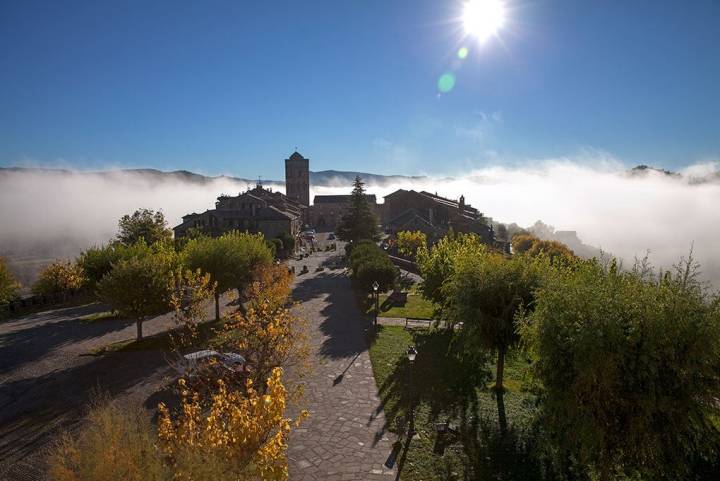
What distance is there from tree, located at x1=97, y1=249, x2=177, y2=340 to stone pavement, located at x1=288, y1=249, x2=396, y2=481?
347 inches

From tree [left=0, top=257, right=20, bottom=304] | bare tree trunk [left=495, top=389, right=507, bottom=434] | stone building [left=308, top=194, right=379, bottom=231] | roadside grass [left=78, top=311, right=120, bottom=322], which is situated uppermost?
stone building [left=308, top=194, right=379, bottom=231]

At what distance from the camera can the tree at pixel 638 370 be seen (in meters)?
8.54

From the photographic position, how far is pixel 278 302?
72.2 feet

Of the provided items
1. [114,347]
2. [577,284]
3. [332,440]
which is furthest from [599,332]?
[114,347]

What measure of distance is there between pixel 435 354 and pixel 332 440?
9.51 m

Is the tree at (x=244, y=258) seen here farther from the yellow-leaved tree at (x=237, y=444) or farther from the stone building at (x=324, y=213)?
the stone building at (x=324, y=213)

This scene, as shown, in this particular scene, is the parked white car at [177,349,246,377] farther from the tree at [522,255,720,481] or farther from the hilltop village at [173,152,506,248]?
the hilltop village at [173,152,506,248]

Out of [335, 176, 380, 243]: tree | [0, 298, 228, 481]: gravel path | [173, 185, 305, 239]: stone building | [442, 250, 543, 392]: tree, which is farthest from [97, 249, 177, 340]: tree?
[173, 185, 305, 239]: stone building

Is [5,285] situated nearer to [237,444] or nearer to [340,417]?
[340,417]

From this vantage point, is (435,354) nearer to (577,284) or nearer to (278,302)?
(278,302)

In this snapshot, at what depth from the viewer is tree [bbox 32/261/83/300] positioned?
33.7 meters

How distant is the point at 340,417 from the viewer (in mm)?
14289

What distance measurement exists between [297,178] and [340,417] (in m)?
110

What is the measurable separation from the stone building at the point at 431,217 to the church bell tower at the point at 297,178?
124ft
